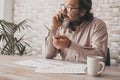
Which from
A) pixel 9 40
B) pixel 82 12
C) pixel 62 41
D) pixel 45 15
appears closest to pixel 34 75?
pixel 62 41

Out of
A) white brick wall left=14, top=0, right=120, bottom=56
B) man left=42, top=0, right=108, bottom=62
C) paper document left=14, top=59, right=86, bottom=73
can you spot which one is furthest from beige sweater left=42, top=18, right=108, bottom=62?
white brick wall left=14, top=0, right=120, bottom=56

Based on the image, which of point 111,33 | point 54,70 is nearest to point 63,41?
point 54,70

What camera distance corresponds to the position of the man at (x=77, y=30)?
171 centimetres

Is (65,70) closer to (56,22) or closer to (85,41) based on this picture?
(85,41)

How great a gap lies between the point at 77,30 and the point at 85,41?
4.9 inches

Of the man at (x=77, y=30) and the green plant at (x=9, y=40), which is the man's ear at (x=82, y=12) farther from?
the green plant at (x=9, y=40)

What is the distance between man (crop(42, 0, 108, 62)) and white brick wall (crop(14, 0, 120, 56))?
82 cm

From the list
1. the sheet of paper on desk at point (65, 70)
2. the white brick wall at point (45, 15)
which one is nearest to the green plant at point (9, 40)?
the white brick wall at point (45, 15)

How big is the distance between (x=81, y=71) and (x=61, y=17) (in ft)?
2.23

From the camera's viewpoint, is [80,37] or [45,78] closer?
[45,78]

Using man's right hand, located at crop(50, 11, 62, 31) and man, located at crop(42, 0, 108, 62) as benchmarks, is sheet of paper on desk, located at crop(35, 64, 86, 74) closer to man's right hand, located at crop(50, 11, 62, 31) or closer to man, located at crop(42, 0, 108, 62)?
man, located at crop(42, 0, 108, 62)

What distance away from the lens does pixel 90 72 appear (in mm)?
1260

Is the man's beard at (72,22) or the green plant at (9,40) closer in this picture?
the man's beard at (72,22)

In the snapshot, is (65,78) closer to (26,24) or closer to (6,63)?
(6,63)
